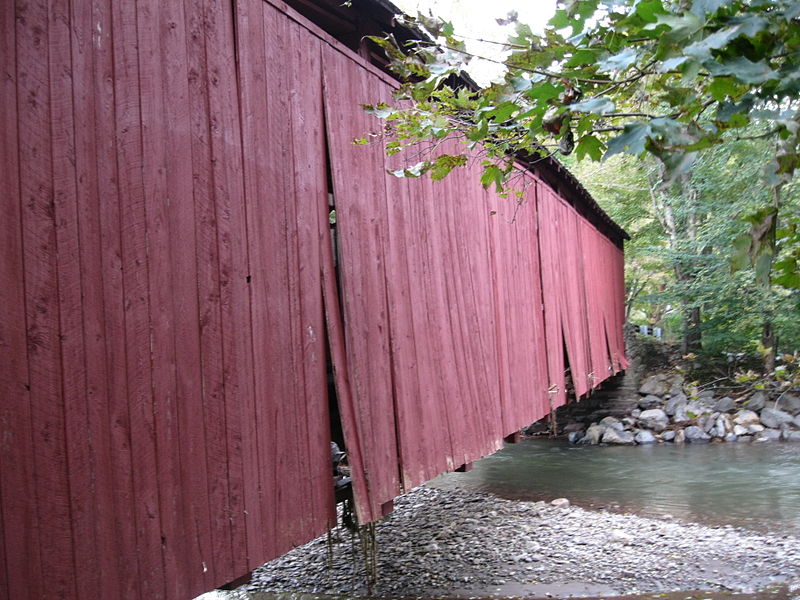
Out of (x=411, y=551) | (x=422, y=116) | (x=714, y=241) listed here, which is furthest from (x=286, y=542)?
(x=714, y=241)

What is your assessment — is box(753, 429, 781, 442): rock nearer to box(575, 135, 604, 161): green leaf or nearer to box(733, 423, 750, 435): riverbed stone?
box(733, 423, 750, 435): riverbed stone

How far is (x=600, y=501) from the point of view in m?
8.02

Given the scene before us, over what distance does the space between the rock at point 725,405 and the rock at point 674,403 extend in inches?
22.9

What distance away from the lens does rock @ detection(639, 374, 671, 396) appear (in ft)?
46.0

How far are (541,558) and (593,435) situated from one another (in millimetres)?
6978

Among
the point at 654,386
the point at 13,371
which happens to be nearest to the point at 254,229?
the point at 13,371

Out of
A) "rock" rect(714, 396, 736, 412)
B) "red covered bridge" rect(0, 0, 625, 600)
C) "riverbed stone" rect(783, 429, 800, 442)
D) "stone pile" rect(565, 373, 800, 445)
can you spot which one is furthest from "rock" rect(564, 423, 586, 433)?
"red covered bridge" rect(0, 0, 625, 600)

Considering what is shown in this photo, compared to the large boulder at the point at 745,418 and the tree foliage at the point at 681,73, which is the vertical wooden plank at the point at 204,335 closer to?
the tree foliage at the point at 681,73

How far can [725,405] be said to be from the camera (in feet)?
41.4

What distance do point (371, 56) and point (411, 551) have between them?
446 centimetres

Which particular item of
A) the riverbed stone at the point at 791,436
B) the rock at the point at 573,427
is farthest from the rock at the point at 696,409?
the rock at the point at 573,427

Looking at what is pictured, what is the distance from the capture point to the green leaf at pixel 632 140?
45.9 inches

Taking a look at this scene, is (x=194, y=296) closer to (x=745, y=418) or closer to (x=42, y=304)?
(x=42, y=304)

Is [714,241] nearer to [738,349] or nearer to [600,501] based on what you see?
[738,349]
